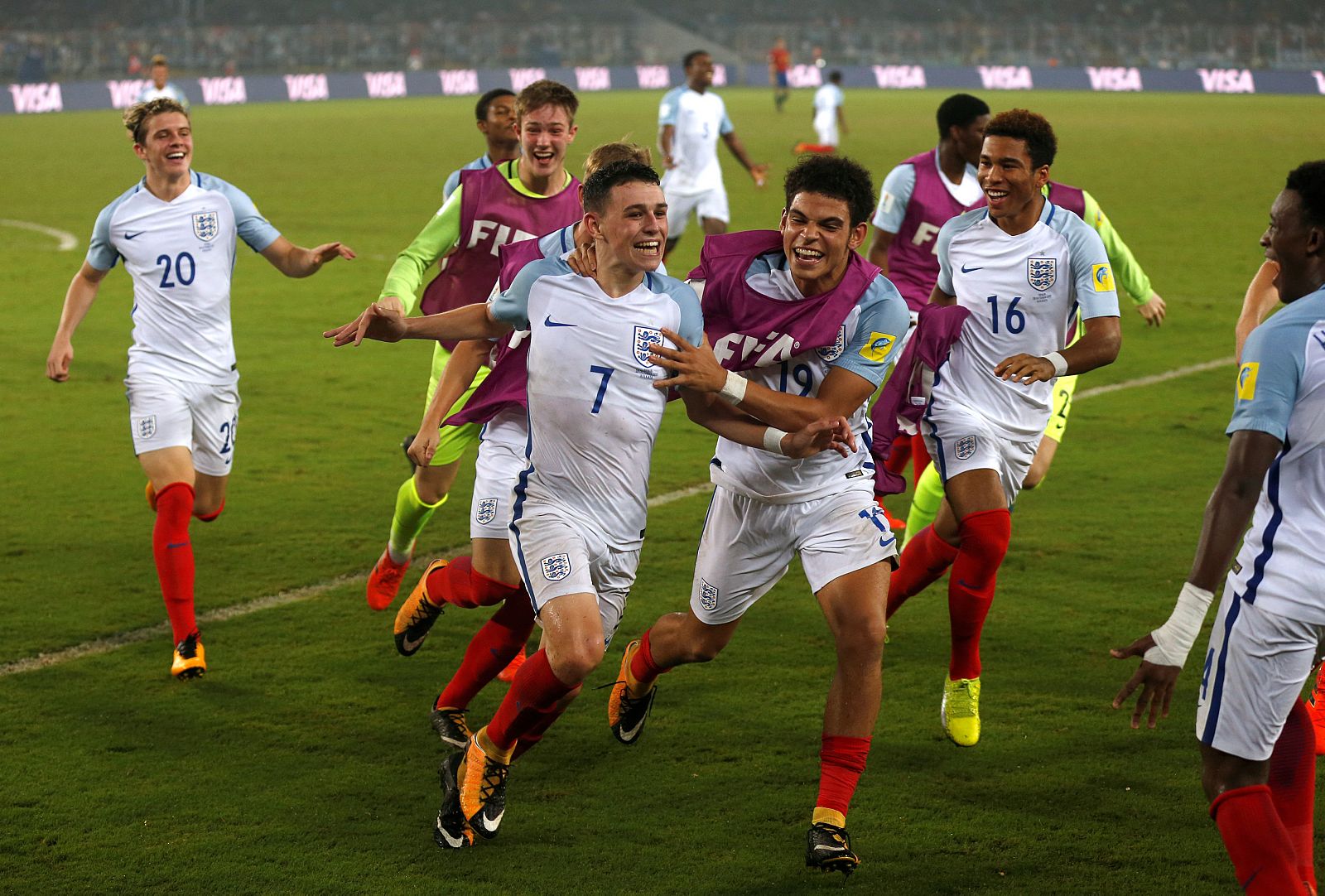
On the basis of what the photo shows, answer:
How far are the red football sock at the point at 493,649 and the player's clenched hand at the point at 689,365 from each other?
1.14 metres

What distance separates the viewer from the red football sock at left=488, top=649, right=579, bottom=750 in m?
4.45

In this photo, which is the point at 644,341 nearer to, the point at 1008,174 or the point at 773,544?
the point at 773,544

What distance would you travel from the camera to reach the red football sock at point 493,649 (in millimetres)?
5086

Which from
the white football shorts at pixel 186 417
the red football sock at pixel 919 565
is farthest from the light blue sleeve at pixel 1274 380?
the white football shorts at pixel 186 417

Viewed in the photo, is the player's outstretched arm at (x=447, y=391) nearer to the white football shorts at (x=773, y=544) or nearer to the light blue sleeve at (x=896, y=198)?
the white football shorts at (x=773, y=544)

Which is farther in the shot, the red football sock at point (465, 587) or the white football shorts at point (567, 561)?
the red football sock at point (465, 587)

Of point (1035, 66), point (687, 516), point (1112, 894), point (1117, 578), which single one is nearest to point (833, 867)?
point (1112, 894)

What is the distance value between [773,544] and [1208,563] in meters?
1.73

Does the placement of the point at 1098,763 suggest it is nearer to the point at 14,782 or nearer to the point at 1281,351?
the point at 1281,351

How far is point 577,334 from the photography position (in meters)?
4.48

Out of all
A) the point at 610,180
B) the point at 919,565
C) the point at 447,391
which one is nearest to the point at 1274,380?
the point at 610,180

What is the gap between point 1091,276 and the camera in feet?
18.5

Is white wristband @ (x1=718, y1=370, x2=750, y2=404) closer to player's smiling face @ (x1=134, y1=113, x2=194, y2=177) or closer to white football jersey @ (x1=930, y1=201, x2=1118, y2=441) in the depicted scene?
white football jersey @ (x1=930, y1=201, x2=1118, y2=441)

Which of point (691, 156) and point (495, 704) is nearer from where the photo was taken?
point (495, 704)
